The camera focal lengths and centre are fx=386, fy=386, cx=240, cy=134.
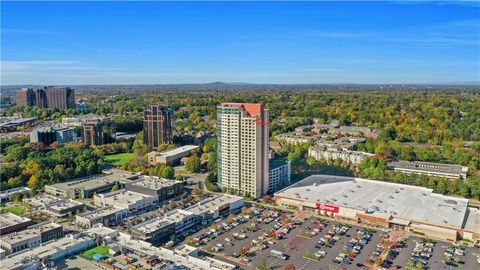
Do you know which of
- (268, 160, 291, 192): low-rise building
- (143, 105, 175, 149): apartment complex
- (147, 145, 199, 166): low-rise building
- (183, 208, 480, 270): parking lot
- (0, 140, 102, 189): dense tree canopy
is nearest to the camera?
(183, 208, 480, 270): parking lot

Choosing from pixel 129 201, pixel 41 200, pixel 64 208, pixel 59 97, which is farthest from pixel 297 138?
pixel 59 97

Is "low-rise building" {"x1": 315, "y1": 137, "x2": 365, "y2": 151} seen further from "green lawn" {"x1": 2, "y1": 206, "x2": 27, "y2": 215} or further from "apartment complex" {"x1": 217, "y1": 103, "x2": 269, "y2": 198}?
"green lawn" {"x1": 2, "y1": 206, "x2": 27, "y2": 215}

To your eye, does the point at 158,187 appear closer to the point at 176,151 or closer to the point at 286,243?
the point at 286,243

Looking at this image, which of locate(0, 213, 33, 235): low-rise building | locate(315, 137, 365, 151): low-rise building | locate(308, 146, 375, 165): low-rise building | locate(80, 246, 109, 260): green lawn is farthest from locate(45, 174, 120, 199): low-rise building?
locate(315, 137, 365, 151): low-rise building

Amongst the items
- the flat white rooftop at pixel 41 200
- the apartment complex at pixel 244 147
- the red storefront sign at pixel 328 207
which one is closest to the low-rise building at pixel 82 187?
the flat white rooftop at pixel 41 200

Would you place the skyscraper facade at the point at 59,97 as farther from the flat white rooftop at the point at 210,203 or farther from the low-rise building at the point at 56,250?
the low-rise building at the point at 56,250
